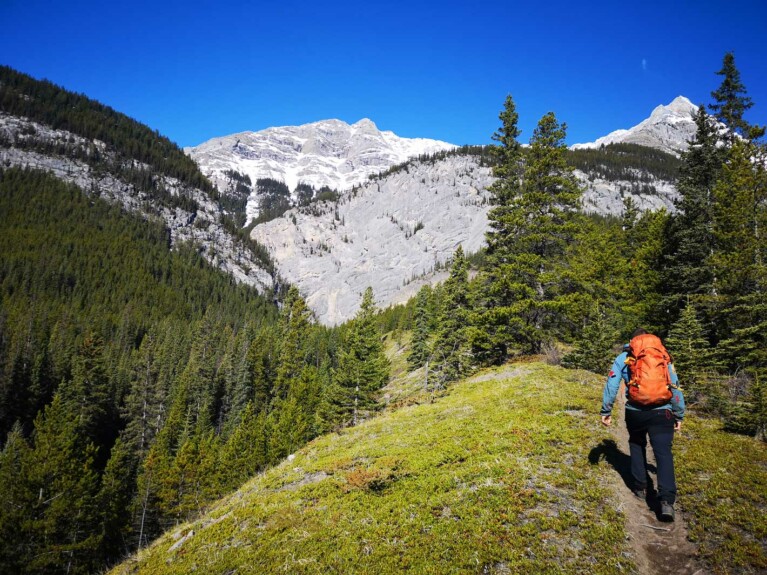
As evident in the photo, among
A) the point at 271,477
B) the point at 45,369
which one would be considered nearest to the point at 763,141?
the point at 271,477

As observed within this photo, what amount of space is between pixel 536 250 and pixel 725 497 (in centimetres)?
1858

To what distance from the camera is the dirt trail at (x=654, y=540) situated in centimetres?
627

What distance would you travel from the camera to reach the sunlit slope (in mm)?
7133

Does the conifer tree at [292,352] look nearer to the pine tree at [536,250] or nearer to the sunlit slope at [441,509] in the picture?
the pine tree at [536,250]

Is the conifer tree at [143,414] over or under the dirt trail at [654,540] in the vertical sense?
under

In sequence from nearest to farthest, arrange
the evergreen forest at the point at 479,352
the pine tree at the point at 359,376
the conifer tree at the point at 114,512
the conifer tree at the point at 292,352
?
the evergreen forest at the point at 479,352
the conifer tree at the point at 114,512
the pine tree at the point at 359,376
the conifer tree at the point at 292,352

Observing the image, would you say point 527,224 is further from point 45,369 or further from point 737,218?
point 45,369

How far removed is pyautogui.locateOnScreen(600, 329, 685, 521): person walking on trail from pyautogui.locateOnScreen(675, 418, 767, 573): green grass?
74cm

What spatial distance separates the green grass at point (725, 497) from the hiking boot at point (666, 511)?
32 centimetres

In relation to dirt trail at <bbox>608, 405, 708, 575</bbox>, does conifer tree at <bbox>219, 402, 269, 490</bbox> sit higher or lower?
lower

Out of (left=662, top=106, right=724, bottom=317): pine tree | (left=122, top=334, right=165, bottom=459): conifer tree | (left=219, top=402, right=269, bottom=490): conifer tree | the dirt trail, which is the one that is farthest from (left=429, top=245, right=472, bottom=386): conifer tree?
(left=122, top=334, right=165, bottom=459): conifer tree

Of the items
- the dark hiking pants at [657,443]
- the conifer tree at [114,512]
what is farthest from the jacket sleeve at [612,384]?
the conifer tree at [114,512]

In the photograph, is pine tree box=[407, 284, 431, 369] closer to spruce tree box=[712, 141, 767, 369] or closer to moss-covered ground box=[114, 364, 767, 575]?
spruce tree box=[712, 141, 767, 369]

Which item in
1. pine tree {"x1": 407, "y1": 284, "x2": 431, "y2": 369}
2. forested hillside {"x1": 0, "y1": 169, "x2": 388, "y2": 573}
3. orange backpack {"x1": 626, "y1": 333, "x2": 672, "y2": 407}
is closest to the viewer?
orange backpack {"x1": 626, "y1": 333, "x2": 672, "y2": 407}
